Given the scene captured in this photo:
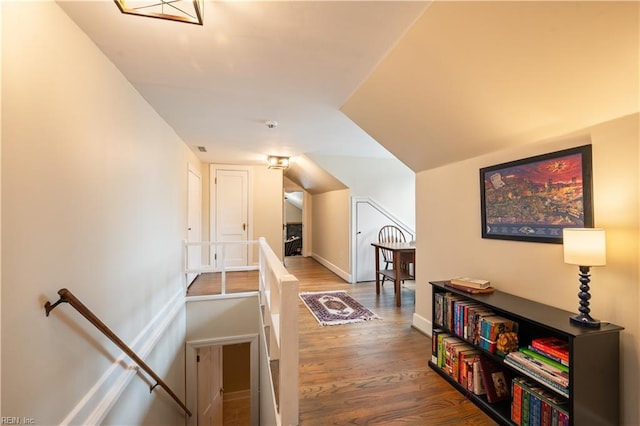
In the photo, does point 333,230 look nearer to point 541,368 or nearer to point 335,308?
point 335,308

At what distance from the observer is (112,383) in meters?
1.92

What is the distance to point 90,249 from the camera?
1.65 meters

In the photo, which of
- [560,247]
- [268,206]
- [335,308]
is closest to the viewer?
[560,247]

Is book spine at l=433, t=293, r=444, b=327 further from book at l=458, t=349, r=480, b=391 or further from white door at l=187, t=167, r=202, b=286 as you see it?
white door at l=187, t=167, r=202, b=286

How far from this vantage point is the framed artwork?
1528 mm

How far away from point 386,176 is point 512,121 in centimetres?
344

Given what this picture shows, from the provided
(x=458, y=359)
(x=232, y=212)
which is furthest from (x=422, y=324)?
(x=232, y=212)

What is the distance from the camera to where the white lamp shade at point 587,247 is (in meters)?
1.31

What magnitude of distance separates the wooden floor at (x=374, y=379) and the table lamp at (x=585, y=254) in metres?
0.90

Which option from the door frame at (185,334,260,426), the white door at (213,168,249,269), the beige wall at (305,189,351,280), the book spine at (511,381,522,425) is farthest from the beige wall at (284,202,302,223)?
the book spine at (511,381,522,425)

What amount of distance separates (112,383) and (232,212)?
383 cm

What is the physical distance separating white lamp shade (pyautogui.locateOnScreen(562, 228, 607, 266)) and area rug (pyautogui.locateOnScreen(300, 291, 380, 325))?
7.58 ft

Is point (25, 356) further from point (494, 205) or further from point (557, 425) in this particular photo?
point (494, 205)

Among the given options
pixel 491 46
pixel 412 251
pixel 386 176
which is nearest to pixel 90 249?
pixel 491 46
